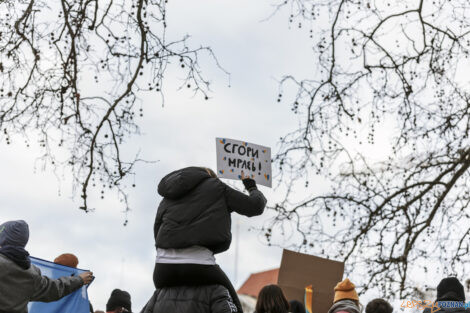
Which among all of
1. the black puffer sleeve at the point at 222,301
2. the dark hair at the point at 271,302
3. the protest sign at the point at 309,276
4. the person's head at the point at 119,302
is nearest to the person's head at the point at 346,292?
the dark hair at the point at 271,302

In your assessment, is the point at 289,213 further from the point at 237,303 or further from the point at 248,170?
the point at 237,303

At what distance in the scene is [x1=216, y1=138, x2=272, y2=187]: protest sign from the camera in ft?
14.0

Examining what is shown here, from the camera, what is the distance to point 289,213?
7.39m

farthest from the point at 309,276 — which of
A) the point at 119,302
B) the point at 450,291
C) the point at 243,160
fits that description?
the point at 119,302

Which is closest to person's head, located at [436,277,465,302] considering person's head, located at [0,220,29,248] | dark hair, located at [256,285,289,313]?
dark hair, located at [256,285,289,313]

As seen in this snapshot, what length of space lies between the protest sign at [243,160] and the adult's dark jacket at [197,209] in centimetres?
58

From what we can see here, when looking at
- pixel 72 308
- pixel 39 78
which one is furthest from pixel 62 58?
pixel 72 308

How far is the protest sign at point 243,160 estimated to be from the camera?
168 inches

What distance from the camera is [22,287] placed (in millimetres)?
4410

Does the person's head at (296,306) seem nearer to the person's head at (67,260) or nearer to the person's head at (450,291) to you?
the person's head at (450,291)

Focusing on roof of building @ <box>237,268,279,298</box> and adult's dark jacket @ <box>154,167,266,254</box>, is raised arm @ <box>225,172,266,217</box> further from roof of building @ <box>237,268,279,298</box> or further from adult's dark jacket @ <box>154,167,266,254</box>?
roof of building @ <box>237,268,279,298</box>

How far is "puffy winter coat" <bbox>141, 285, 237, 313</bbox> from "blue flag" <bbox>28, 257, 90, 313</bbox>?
168 cm

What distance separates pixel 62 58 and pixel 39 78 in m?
0.30

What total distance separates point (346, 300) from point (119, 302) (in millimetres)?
2483
